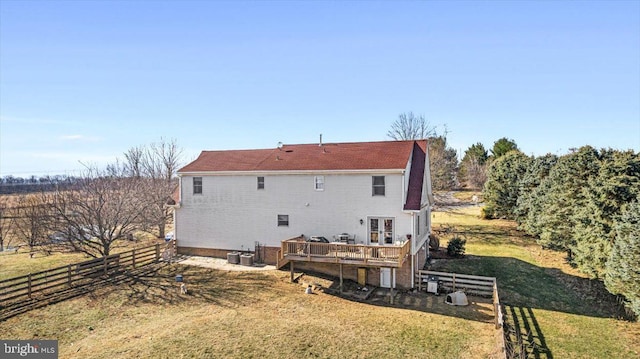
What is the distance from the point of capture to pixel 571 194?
73.4 ft

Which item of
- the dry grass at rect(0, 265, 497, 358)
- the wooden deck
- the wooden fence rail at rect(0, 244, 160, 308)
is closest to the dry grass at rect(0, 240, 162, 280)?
the wooden fence rail at rect(0, 244, 160, 308)

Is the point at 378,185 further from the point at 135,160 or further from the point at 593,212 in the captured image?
the point at 135,160

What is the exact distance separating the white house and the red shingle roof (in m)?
0.06

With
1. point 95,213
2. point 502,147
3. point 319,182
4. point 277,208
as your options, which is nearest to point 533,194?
point 319,182

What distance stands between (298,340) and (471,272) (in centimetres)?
1348

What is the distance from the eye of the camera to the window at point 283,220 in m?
21.5

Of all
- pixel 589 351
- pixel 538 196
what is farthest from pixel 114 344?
pixel 538 196

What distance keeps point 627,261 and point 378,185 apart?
429 inches

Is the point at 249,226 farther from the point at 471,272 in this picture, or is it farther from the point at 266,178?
the point at 471,272

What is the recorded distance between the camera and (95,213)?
20000 millimetres

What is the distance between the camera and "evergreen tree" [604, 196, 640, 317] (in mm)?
13188

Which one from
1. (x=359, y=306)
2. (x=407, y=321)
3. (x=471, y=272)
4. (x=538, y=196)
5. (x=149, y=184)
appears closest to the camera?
(x=407, y=321)

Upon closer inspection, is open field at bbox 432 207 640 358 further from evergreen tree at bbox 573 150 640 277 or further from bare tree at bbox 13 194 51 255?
bare tree at bbox 13 194 51 255

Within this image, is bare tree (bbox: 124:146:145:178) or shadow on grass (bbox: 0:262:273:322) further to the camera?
bare tree (bbox: 124:146:145:178)
